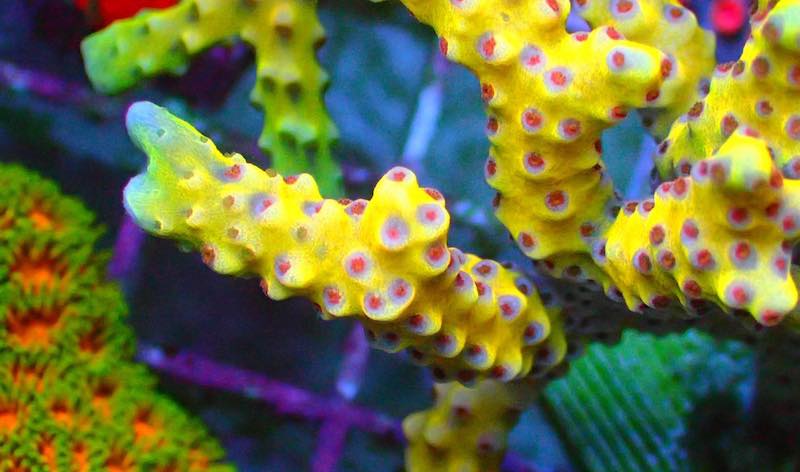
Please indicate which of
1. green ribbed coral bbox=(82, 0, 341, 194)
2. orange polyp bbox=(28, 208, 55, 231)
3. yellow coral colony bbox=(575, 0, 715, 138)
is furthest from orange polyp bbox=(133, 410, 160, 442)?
yellow coral colony bbox=(575, 0, 715, 138)

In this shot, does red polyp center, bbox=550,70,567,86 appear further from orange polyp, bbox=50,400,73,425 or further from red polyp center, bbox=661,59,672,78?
orange polyp, bbox=50,400,73,425

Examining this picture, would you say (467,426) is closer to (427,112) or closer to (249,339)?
(249,339)

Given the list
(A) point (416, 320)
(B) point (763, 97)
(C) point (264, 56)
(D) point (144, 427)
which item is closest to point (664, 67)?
(B) point (763, 97)

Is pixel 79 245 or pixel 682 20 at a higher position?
pixel 682 20

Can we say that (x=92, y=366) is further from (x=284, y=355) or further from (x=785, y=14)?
(x=785, y=14)

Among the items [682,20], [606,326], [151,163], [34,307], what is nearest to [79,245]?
[34,307]
